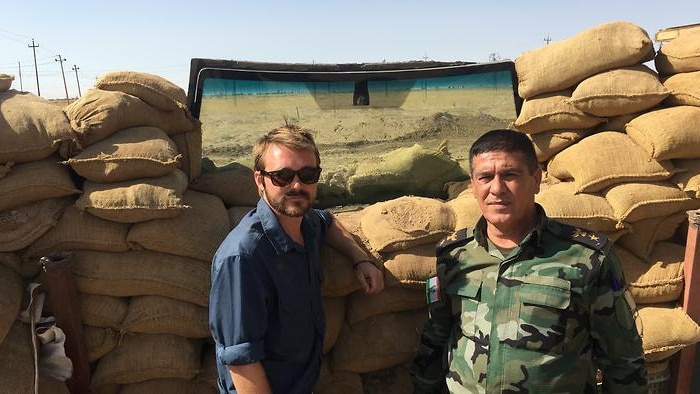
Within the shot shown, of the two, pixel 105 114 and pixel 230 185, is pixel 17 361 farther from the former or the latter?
pixel 230 185

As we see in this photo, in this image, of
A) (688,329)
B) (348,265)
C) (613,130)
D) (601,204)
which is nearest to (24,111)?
(348,265)

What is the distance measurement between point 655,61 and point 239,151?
2810mm

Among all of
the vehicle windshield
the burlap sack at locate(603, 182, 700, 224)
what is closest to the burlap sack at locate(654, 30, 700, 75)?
the burlap sack at locate(603, 182, 700, 224)

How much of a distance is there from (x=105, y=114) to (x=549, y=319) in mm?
2292

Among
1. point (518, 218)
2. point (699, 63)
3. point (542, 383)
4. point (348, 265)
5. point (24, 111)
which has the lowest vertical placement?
point (542, 383)

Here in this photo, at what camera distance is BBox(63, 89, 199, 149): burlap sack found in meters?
2.61

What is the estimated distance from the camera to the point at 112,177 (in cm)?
254

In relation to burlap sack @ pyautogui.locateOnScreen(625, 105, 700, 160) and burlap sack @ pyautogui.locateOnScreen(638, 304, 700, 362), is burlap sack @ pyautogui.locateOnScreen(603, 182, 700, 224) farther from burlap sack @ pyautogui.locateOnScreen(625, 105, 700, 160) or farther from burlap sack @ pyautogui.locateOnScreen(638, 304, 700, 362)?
burlap sack @ pyautogui.locateOnScreen(638, 304, 700, 362)

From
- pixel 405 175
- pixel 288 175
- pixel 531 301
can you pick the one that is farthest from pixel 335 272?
pixel 405 175

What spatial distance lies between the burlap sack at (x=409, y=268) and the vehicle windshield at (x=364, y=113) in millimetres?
1014

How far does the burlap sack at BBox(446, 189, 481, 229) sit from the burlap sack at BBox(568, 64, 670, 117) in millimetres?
961

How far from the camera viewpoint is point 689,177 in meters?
2.87

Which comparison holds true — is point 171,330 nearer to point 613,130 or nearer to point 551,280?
point 551,280

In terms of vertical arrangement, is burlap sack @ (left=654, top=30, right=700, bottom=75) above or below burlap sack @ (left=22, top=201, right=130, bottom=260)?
above
